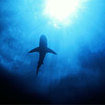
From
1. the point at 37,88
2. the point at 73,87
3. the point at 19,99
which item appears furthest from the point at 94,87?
the point at 19,99

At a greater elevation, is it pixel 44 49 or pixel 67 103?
pixel 44 49

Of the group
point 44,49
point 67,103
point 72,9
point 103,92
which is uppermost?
point 72,9

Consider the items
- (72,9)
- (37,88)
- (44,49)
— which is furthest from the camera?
(37,88)

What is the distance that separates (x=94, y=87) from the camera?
33.0 m

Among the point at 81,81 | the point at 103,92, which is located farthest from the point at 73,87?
the point at 103,92

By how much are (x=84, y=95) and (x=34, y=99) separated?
12372mm

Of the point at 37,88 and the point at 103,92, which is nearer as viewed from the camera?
the point at 37,88

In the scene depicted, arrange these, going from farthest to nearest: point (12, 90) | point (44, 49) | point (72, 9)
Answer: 1. point (12, 90)
2. point (72, 9)
3. point (44, 49)

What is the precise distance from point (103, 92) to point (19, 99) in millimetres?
20663

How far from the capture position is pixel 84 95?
33031 mm

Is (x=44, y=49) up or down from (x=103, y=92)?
up

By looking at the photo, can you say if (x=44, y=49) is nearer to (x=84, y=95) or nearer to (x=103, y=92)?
(x=84, y=95)

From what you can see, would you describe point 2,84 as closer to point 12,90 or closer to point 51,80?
Result: point 12,90

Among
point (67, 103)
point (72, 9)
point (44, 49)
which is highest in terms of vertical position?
point (72, 9)
